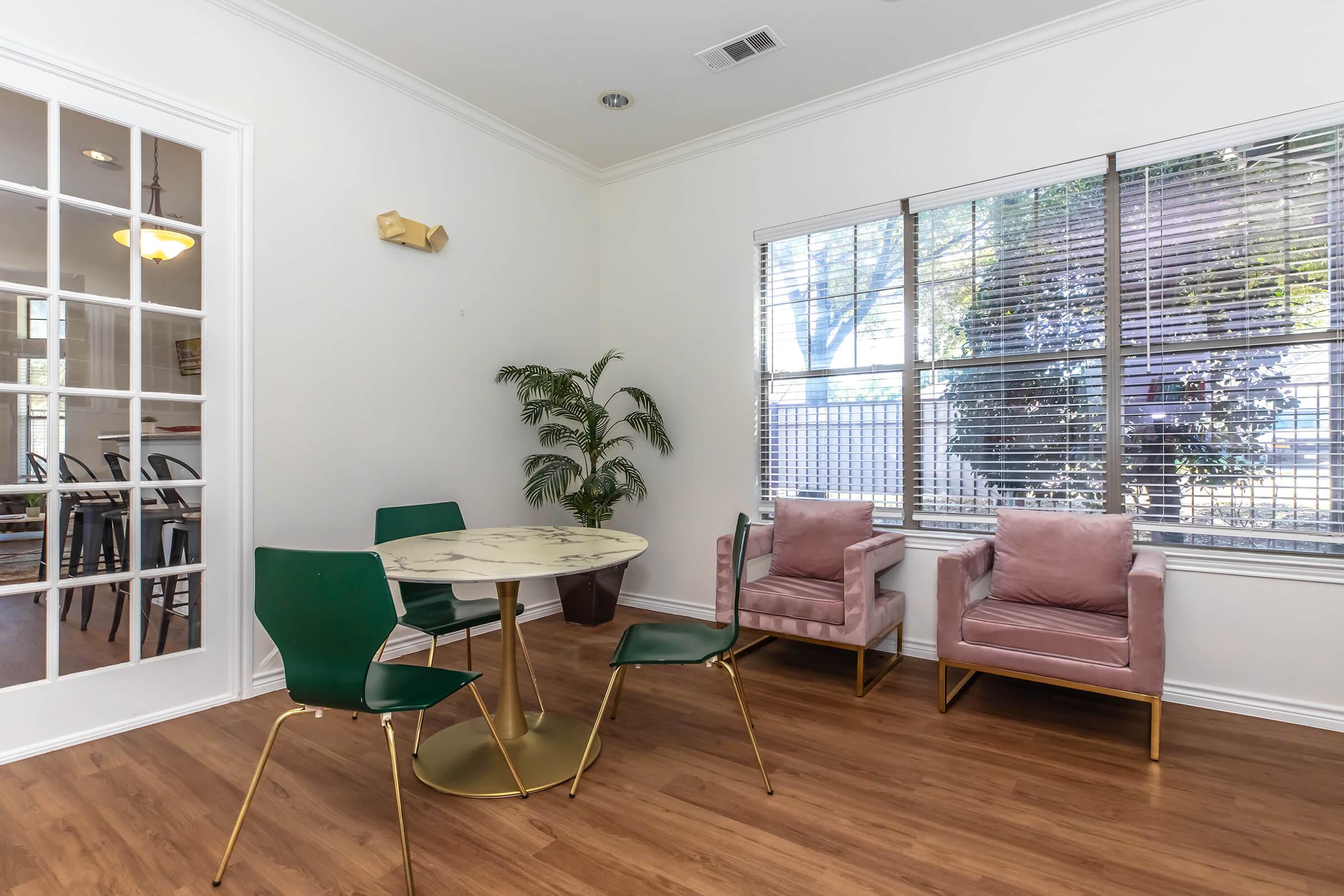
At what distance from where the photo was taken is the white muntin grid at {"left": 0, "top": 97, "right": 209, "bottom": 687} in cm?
275

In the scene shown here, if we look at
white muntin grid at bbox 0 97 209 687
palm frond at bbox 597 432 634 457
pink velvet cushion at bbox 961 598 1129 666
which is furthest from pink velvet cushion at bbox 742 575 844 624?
white muntin grid at bbox 0 97 209 687

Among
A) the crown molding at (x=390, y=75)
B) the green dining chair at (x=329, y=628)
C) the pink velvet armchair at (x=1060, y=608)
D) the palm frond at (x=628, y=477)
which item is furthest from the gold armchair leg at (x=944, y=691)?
the crown molding at (x=390, y=75)

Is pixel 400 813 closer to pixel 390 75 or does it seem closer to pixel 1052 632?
pixel 1052 632

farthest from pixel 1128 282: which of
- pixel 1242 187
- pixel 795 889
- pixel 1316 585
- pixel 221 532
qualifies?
pixel 221 532

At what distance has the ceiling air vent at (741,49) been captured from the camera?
364cm

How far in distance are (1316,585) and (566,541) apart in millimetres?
3206

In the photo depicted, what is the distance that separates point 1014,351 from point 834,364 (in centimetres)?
103

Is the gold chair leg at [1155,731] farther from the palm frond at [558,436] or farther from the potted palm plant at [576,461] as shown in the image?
the palm frond at [558,436]

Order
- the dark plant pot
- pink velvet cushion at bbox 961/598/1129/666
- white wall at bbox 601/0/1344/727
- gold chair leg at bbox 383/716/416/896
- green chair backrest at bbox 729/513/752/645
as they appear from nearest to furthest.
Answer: gold chair leg at bbox 383/716/416/896 → green chair backrest at bbox 729/513/752/645 → pink velvet cushion at bbox 961/598/1129/666 → white wall at bbox 601/0/1344/727 → the dark plant pot

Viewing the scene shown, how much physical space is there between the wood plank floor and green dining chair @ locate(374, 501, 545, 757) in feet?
1.45

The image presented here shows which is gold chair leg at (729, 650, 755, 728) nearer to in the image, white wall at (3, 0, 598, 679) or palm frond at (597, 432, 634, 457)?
Result: palm frond at (597, 432, 634, 457)

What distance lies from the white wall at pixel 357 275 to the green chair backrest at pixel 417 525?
0.54 metres

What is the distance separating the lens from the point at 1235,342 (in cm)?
319

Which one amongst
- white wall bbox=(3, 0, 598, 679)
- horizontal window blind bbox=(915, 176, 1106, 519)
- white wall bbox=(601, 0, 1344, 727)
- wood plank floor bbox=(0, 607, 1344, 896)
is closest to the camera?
wood plank floor bbox=(0, 607, 1344, 896)
